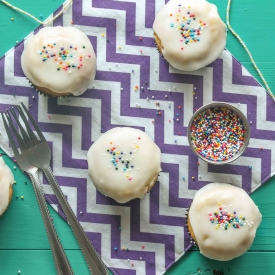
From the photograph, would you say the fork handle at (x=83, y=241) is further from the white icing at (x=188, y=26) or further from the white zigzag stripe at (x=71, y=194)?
the white icing at (x=188, y=26)

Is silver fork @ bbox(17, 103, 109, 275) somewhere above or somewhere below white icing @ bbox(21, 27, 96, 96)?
below

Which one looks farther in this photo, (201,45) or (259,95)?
(259,95)

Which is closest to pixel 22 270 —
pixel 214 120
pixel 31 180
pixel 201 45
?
pixel 31 180

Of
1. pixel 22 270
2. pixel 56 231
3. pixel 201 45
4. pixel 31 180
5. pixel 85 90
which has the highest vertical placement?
pixel 201 45

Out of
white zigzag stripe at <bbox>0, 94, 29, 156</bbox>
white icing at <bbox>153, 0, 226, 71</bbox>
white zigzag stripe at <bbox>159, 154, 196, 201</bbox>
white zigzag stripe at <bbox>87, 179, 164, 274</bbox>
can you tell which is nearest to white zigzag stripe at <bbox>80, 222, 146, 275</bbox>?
white zigzag stripe at <bbox>87, 179, 164, 274</bbox>

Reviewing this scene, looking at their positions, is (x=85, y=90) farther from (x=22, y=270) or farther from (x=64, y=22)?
(x=22, y=270)

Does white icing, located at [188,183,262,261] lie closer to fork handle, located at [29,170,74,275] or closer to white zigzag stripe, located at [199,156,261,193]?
white zigzag stripe, located at [199,156,261,193]

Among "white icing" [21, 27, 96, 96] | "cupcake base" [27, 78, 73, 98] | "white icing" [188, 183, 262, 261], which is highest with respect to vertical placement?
"white icing" [21, 27, 96, 96]

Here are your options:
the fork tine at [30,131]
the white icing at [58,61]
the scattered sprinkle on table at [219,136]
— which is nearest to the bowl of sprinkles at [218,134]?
the scattered sprinkle on table at [219,136]

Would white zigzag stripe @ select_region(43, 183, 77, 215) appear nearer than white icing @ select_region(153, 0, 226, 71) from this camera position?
No
